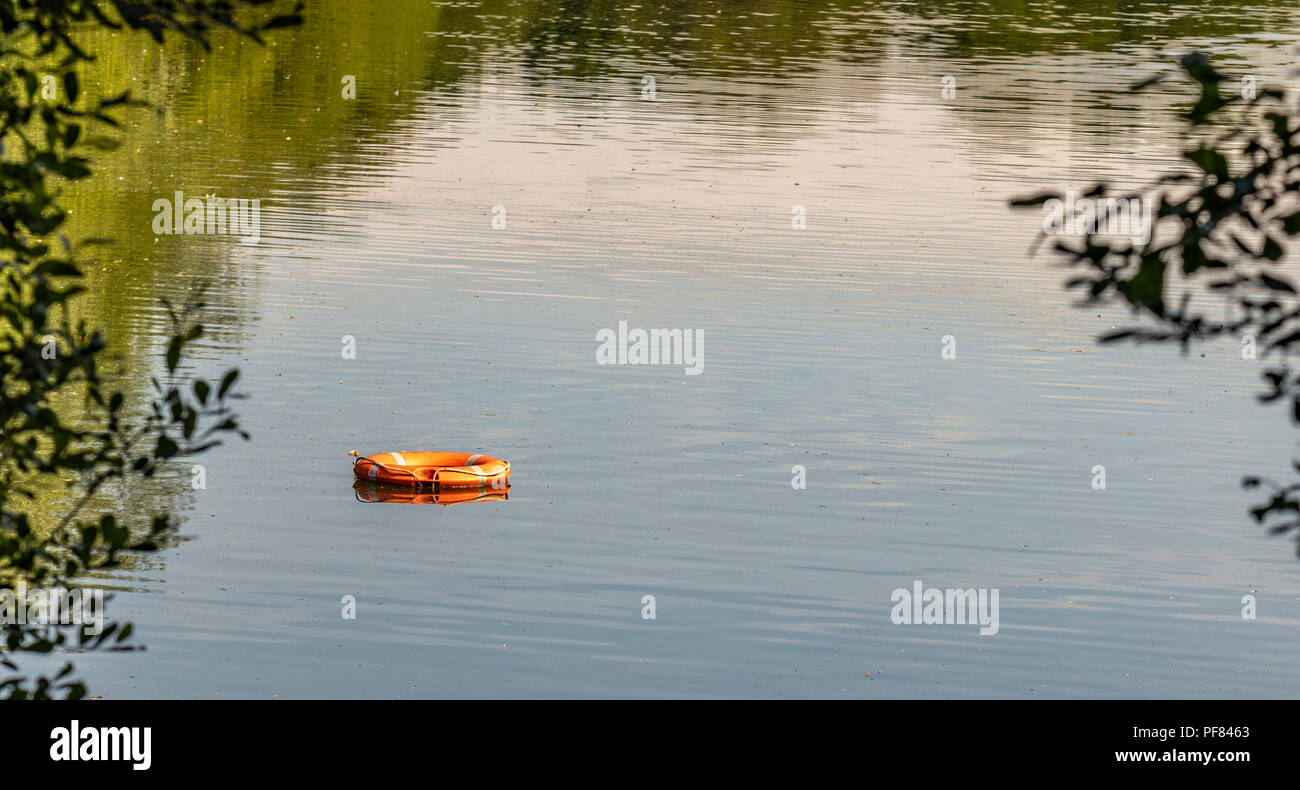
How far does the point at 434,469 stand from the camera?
21.1 meters

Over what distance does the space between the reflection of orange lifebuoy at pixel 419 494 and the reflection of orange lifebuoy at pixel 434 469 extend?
7 cm

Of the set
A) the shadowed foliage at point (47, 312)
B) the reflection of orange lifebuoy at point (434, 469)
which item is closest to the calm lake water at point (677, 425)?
the reflection of orange lifebuoy at point (434, 469)

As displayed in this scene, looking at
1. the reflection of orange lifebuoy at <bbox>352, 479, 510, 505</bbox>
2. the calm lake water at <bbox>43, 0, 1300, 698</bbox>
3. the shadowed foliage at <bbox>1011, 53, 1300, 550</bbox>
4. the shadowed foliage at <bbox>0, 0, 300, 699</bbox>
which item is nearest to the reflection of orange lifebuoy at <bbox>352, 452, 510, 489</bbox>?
the reflection of orange lifebuoy at <bbox>352, 479, 510, 505</bbox>

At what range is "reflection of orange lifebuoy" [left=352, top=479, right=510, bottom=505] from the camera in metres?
21.0

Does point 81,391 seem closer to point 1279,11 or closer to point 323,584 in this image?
point 323,584

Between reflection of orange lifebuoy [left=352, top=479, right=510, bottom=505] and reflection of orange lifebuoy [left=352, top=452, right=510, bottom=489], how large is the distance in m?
0.07

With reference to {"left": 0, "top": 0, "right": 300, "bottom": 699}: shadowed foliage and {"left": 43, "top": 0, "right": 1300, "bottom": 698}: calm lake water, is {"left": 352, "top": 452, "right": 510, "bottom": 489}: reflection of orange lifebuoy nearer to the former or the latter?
{"left": 43, "top": 0, "right": 1300, "bottom": 698}: calm lake water

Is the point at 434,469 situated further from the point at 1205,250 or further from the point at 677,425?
the point at 1205,250

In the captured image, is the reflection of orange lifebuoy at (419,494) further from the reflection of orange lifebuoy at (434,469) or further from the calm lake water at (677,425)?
the calm lake water at (677,425)

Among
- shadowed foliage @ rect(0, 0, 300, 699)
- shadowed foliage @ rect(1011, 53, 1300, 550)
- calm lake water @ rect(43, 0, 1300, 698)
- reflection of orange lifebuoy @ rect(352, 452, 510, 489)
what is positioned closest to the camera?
shadowed foliage @ rect(1011, 53, 1300, 550)

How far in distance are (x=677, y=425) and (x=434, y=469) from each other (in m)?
4.11

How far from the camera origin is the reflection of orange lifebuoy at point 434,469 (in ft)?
68.7

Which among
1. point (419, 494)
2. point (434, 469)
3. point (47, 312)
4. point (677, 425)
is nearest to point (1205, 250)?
point (47, 312)

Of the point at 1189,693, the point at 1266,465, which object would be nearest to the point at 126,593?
the point at 1189,693
